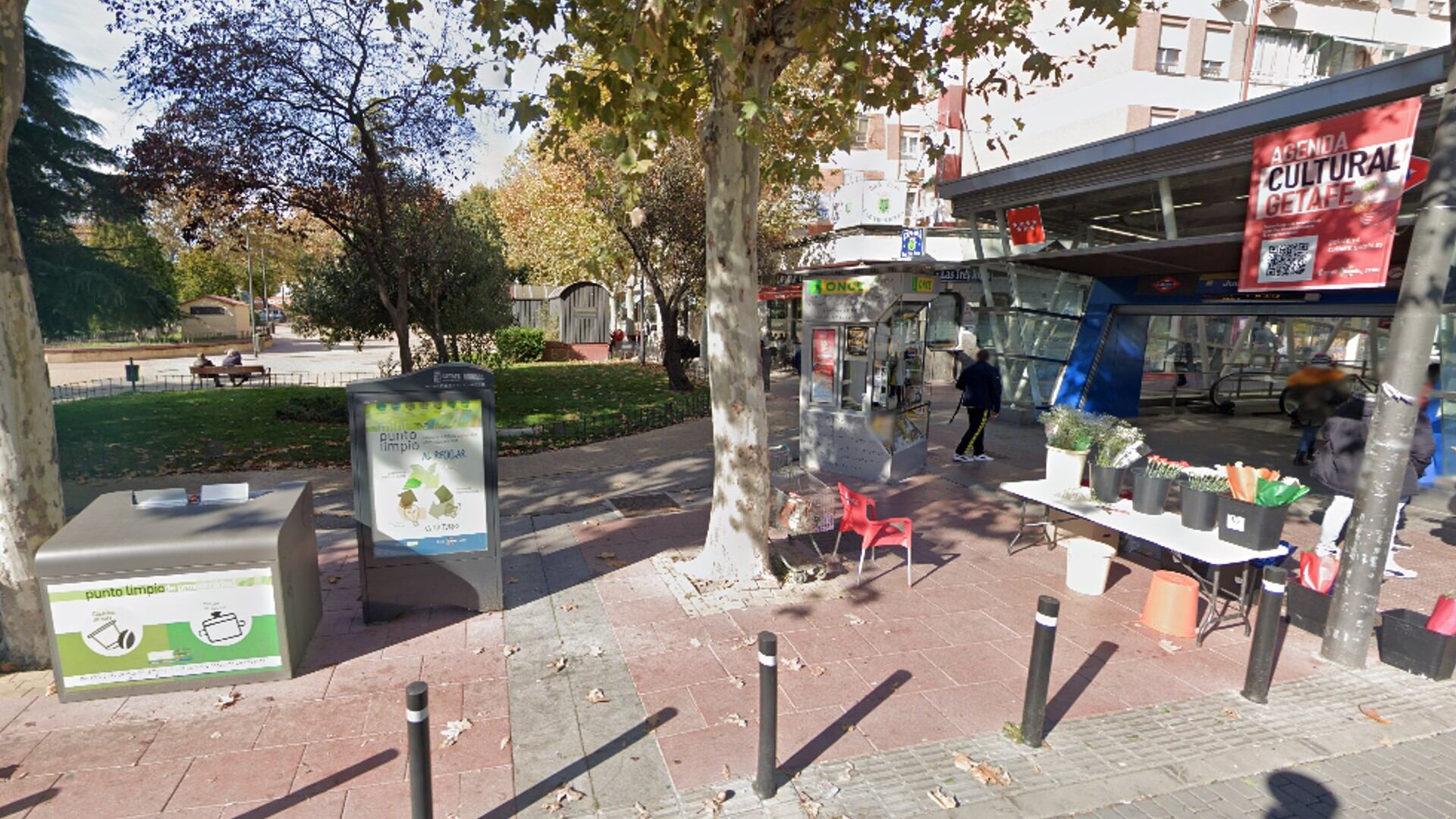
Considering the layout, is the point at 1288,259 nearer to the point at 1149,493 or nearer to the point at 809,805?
the point at 1149,493

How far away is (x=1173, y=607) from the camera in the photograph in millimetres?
5367

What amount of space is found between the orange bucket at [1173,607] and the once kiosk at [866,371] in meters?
4.44

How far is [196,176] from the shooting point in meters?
11.4

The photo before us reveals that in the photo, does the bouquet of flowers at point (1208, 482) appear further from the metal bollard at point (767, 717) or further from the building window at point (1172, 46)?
the building window at point (1172, 46)

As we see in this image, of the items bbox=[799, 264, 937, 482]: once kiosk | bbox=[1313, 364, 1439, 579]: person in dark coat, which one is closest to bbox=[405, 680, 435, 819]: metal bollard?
bbox=[1313, 364, 1439, 579]: person in dark coat

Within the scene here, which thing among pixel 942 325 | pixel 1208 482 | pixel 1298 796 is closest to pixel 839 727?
pixel 1298 796

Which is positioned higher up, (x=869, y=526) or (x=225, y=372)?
(x=869, y=526)

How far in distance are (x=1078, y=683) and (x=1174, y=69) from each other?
2462cm

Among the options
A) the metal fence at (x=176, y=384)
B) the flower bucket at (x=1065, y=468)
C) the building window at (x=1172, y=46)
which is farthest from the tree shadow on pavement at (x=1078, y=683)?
the building window at (x=1172, y=46)

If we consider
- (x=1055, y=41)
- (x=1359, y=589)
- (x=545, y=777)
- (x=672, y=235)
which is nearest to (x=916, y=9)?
(x=1359, y=589)

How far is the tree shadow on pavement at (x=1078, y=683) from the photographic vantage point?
170 inches

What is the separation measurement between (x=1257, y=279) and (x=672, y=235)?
1152cm

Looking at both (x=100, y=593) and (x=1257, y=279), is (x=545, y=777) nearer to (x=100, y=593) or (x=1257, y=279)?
(x=100, y=593)

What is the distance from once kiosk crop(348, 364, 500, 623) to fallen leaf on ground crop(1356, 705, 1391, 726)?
227 inches
